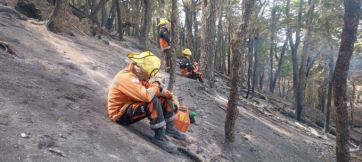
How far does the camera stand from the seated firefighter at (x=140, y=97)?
5898 mm

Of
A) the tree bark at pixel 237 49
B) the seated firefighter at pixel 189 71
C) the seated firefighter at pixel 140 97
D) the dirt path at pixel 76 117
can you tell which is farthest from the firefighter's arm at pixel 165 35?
the seated firefighter at pixel 140 97

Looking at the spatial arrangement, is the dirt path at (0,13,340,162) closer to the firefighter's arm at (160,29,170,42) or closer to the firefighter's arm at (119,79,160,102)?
the firefighter's arm at (119,79,160,102)

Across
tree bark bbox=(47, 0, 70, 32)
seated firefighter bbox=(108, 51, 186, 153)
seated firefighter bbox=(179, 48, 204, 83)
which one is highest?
tree bark bbox=(47, 0, 70, 32)

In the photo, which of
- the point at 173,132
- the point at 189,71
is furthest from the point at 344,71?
the point at 189,71

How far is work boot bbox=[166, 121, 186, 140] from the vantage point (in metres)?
6.83

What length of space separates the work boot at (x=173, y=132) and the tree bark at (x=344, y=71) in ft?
8.87

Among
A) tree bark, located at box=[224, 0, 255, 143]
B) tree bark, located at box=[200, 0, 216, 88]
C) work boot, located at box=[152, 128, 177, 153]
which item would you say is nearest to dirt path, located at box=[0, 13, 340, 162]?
work boot, located at box=[152, 128, 177, 153]

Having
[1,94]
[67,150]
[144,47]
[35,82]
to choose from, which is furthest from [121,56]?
[67,150]

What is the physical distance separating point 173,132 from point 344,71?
309 centimetres

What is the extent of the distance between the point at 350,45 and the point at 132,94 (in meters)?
3.89

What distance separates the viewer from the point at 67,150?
4777 mm

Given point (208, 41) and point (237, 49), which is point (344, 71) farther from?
point (208, 41)

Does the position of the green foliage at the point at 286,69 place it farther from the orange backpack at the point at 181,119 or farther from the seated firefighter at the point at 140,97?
the seated firefighter at the point at 140,97

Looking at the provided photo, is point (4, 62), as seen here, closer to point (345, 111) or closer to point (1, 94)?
point (1, 94)
